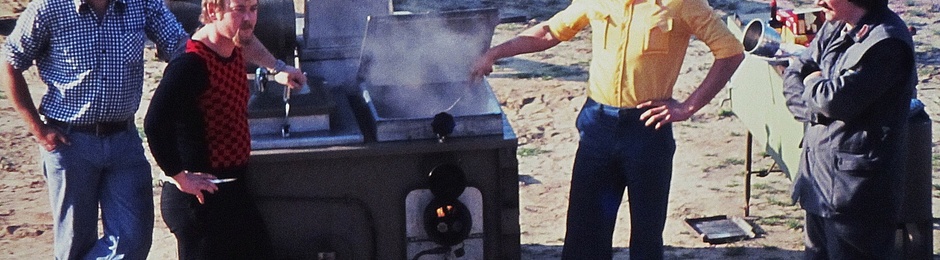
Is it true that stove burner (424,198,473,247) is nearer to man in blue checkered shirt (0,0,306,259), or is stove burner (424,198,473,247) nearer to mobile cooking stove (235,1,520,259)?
mobile cooking stove (235,1,520,259)

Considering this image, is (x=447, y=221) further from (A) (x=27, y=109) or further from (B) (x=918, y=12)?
(B) (x=918, y=12)

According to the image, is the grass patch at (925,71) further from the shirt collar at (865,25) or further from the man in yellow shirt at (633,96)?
the shirt collar at (865,25)

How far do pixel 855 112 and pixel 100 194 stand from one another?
2832 mm

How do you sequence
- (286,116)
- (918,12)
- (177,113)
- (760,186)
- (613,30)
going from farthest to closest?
1. (918,12)
2. (760,186)
3. (286,116)
4. (613,30)
5. (177,113)

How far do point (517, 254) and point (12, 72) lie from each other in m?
2.05

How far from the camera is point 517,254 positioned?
5.34 meters

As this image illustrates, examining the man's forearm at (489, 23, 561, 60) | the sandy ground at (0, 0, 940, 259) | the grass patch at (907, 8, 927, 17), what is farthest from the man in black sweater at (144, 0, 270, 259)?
the grass patch at (907, 8, 927, 17)

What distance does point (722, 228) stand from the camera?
6.60 metres

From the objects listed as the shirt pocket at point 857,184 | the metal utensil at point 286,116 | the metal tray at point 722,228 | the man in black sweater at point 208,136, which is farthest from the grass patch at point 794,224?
the man in black sweater at point 208,136

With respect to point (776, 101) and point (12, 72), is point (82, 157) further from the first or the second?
point (776, 101)

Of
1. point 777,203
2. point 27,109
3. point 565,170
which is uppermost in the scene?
point 27,109

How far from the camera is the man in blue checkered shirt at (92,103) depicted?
4883 millimetres

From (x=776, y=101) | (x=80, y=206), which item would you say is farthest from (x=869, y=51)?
(x=80, y=206)

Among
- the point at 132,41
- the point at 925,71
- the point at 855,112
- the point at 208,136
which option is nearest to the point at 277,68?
the point at 132,41
